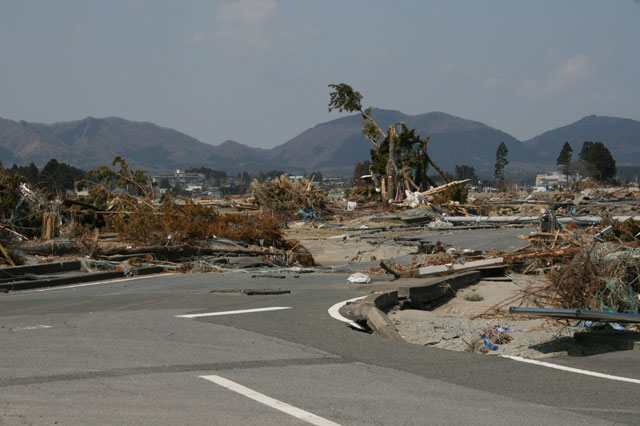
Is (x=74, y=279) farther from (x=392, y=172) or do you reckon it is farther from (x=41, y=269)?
(x=392, y=172)

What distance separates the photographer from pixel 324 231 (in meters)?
35.1

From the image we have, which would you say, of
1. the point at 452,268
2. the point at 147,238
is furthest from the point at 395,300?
the point at 147,238

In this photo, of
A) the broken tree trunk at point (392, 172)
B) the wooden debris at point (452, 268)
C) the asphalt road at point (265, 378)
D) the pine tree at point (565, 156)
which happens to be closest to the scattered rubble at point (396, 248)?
the wooden debris at point (452, 268)

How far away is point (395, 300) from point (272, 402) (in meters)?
6.83

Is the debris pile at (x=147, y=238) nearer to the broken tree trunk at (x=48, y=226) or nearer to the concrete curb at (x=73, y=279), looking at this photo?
the broken tree trunk at (x=48, y=226)

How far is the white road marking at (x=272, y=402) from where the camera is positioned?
5.08m

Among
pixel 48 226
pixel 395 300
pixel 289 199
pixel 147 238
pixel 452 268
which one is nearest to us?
pixel 395 300

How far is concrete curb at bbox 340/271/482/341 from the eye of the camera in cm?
969

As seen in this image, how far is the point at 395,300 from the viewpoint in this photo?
12148 mm

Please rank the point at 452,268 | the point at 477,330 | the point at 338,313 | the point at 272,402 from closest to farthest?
the point at 272,402, the point at 477,330, the point at 338,313, the point at 452,268

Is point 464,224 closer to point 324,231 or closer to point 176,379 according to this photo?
point 324,231

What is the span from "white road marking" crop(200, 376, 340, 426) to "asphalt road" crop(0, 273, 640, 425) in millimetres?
18

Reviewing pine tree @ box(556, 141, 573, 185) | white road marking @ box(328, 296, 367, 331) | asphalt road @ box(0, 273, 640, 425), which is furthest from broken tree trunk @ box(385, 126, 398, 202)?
pine tree @ box(556, 141, 573, 185)

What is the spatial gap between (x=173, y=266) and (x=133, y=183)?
50.2 ft
